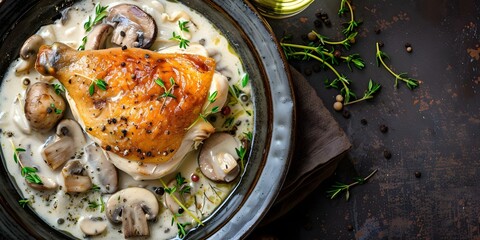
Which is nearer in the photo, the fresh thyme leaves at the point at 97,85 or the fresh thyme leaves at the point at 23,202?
the fresh thyme leaves at the point at 97,85

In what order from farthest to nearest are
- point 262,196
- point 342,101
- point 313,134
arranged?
point 342,101 < point 313,134 < point 262,196

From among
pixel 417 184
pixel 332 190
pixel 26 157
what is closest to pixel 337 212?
pixel 332 190

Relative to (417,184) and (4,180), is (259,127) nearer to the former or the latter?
(417,184)

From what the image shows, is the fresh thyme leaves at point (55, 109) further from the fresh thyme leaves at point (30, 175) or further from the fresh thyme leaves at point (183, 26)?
the fresh thyme leaves at point (183, 26)

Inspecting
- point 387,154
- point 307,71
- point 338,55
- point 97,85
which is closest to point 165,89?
point 97,85

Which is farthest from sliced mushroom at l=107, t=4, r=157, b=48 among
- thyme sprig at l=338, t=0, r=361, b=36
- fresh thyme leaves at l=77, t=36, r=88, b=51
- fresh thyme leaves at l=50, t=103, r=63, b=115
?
thyme sprig at l=338, t=0, r=361, b=36

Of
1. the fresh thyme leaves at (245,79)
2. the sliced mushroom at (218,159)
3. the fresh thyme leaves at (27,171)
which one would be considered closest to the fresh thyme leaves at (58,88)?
the fresh thyme leaves at (27,171)

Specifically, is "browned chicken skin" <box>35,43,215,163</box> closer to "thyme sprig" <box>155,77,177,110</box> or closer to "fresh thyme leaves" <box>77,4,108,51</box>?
"thyme sprig" <box>155,77,177,110</box>

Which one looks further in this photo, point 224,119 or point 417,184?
point 417,184
